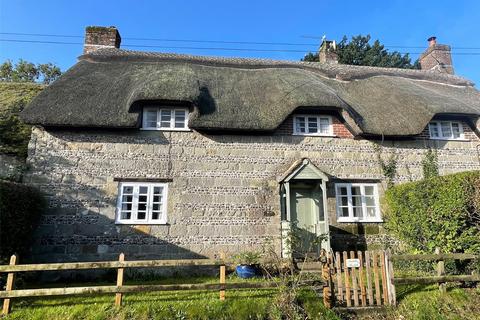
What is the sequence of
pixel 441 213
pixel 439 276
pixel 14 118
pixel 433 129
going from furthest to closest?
1. pixel 14 118
2. pixel 433 129
3. pixel 441 213
4. pixel 439 276

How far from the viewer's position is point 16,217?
7293 mm

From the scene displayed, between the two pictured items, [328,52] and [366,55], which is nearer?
[328,52]

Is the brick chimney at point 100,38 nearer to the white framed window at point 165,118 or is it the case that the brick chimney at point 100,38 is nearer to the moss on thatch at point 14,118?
the moss on thatch at point 14,118

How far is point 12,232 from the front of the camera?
7.18 metres

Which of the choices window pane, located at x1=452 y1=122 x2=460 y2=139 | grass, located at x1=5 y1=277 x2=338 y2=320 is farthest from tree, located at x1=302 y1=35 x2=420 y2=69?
grass, located at x1=5 y1=277 x2=338 y2=320

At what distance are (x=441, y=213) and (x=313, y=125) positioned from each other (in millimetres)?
4377

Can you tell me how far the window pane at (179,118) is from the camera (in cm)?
967

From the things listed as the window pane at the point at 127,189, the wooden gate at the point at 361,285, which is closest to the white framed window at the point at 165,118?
the window pane at the point at 127,189

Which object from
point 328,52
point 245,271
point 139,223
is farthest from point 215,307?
point 328,52

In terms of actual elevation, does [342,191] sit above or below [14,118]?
below

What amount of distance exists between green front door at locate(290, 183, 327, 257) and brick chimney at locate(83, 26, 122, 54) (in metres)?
10.6

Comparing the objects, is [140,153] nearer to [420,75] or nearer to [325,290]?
[325,290]

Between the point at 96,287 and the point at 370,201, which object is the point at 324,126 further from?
the point at 96,287

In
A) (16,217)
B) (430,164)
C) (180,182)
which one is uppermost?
(430,164)
